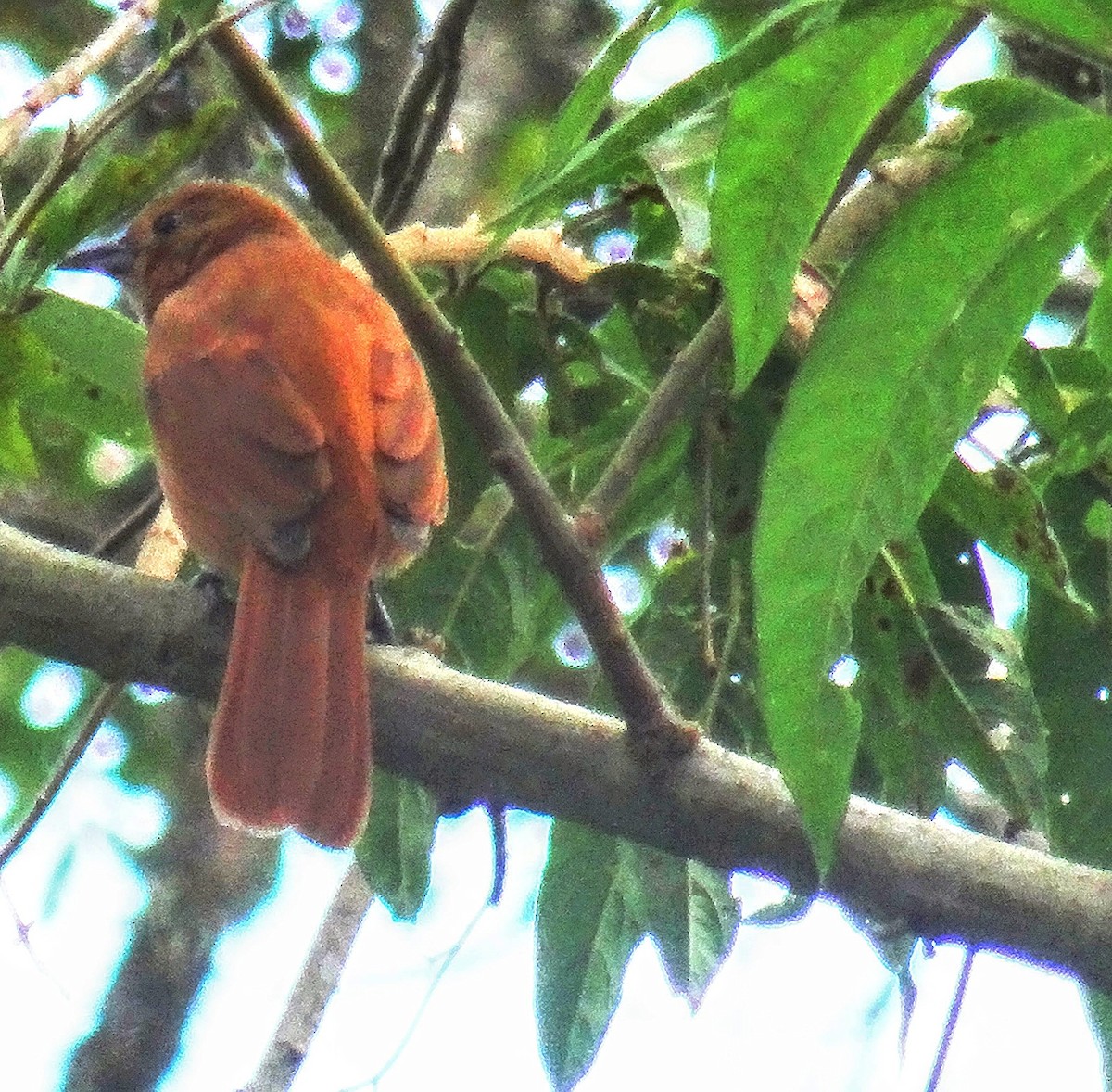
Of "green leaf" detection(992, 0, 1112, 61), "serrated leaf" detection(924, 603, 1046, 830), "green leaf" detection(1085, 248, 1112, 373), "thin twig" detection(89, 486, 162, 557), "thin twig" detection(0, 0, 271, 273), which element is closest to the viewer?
"green leaf" detection(992, 0, 1112, 61)

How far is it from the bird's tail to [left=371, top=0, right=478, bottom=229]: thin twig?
0.67 metres

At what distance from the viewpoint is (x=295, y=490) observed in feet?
10.5

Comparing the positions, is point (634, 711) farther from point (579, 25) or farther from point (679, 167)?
point (579, 25)

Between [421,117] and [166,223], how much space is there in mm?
1751

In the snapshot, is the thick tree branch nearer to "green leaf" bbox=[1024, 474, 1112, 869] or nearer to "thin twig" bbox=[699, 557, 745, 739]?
"thin twig" bbox=[699, 557, 745, 739]

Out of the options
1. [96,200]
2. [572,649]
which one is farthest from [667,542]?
[96,200]

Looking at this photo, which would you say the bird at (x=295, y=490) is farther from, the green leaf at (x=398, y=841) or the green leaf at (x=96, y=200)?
the green leaf at (x=96, y=200)

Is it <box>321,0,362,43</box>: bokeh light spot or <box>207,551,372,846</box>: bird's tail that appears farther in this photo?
<box>321,0,362,43</box>: bokeh light spot

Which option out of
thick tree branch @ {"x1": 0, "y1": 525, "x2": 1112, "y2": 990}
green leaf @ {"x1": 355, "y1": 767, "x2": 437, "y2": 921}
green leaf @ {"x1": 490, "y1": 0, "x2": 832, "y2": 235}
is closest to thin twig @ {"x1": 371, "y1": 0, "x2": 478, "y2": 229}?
green leaf @ {"x1": 355, "y1": 767, "x2": 437, "y2": 921}

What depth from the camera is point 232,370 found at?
348 cm

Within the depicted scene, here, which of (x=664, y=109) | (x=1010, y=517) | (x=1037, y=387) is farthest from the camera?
(x=1010, y=517)

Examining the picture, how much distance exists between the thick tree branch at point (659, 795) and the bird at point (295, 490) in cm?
27

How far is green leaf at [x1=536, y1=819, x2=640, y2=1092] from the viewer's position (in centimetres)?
277

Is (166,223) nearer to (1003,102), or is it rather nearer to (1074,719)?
(1074,719)
